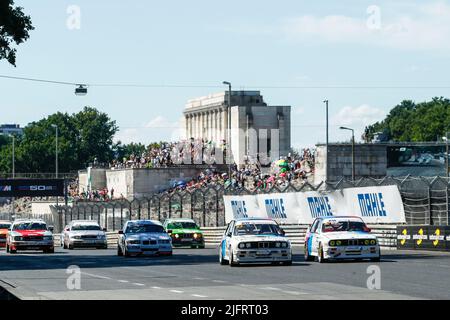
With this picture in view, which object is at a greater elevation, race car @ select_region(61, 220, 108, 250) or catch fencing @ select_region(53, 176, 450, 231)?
catch fencing @ select_region(53, 176, 450, 231)

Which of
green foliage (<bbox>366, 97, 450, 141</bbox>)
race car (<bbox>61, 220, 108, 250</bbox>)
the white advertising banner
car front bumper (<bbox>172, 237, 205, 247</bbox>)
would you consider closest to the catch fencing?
the white advertising banner

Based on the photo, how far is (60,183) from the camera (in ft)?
304

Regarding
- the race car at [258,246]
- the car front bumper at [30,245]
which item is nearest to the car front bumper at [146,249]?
the race car at [258,246]

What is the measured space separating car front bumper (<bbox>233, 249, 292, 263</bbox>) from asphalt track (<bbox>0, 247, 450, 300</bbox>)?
0.86 feet

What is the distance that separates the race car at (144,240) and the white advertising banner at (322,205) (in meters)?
8.52

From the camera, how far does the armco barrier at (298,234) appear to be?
47.1 meters

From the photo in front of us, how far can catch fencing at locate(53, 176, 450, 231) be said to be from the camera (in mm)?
43281

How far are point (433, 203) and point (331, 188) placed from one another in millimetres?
9137

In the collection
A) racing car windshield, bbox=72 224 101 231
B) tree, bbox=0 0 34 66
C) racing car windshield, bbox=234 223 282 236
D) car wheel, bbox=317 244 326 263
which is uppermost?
tree, bbox=0 0 34 66

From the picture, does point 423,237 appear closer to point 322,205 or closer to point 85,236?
point 322,205

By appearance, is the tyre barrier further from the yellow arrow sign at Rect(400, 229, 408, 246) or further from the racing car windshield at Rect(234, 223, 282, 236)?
the racing car windshield at Rect(234, 223, 282, 236)

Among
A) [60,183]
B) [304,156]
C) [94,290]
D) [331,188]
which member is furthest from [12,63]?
[60,183]

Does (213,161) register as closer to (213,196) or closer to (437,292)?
(213,196)

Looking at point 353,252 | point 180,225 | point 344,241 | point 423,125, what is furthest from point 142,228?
point 423,125
